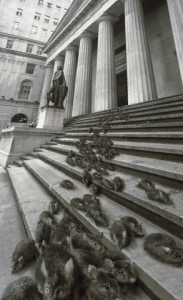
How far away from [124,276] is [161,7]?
17.8 meters

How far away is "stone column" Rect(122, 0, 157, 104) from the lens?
8672 millimetres

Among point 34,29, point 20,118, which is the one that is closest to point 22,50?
point 34,29

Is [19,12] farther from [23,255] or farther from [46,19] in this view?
[23,255]

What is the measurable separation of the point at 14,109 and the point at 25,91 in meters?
4.07

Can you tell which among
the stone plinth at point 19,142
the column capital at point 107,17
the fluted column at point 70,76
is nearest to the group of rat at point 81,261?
the stone plinth at point 19,142

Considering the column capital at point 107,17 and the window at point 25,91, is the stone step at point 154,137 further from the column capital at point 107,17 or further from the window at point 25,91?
the window at point 25,91

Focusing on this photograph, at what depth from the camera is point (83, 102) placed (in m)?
13.2

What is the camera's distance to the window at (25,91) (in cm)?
2471

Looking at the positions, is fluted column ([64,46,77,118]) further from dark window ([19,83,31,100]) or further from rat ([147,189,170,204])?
rat ([147,189,170,204])

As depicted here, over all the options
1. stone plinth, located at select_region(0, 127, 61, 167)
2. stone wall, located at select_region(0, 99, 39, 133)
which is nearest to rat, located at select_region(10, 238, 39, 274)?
stone plinth, located at select_region(0, 127, 61, 167)

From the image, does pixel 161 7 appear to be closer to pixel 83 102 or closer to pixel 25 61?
pixel 83 102

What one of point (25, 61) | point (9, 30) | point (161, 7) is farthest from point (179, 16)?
point (9, 30)

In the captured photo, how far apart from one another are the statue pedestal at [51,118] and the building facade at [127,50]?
12.3 ft

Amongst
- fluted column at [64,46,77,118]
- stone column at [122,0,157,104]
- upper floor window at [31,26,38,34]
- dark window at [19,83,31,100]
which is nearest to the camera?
stone column at [122,0,157,104]
